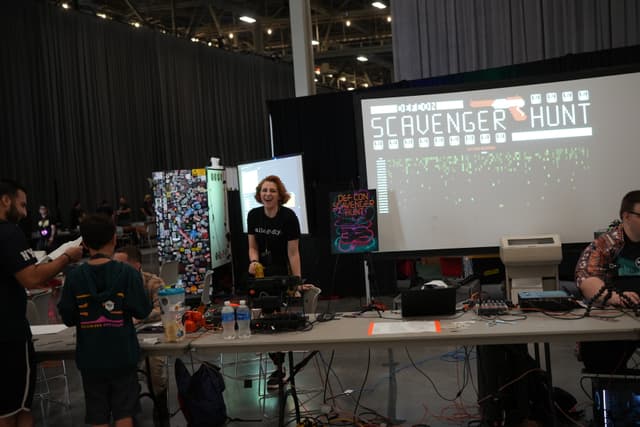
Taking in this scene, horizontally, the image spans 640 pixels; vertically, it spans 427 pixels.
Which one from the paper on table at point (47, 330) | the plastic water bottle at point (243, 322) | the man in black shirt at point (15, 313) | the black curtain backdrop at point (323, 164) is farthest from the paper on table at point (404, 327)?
the black curtain backdrop at point (323, 164)

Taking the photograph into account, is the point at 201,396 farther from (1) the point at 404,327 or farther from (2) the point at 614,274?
(2) the point at 614,274

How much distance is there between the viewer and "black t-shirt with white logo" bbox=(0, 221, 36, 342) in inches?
106

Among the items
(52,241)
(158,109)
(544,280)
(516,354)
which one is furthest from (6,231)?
(158,109)

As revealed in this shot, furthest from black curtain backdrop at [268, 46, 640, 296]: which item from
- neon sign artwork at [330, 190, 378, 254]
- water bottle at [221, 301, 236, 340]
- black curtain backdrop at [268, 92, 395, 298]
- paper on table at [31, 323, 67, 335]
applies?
water bottle at [221, 301, 236, 340]

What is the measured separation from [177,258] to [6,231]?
5.25 metres

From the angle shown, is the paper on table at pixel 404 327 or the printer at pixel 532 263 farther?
the printer at pixel 532 263

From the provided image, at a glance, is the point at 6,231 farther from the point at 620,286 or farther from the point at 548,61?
the point at 548,61

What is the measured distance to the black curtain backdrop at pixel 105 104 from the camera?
11922mm

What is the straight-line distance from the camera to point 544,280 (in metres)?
3.57

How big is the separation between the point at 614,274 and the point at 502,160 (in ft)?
3.77

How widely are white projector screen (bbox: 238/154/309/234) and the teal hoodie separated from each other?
428 cm

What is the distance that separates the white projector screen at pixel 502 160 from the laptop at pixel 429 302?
3.59 feet

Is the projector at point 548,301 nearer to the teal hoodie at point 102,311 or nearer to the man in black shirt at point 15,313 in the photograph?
the teal hoodie at point 102,311

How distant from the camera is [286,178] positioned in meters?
7.13
